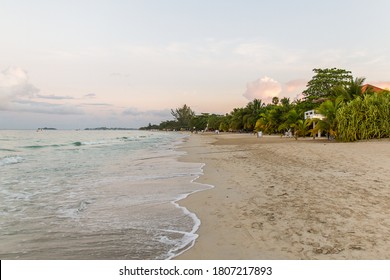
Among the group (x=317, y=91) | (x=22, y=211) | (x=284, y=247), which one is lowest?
(x=22, y=211)

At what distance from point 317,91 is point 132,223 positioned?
173 feet

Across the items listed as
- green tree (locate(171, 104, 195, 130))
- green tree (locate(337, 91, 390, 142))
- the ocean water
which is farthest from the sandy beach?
green tree (locate(171, 104, 195, 130))

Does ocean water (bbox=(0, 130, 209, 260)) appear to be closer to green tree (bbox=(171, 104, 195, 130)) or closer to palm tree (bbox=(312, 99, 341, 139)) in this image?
palm tree (bbox=(312, 99, 341, 139))

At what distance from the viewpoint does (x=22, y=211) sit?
6812 mm

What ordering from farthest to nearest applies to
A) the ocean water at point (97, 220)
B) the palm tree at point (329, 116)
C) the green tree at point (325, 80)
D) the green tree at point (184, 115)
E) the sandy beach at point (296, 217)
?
the green tree at point (184, 115) → the green tree at point (325, 80) → the palm tree at point (329, 116) → the ocean water at point (97, 220) → the sandy beach at point (296, 217)

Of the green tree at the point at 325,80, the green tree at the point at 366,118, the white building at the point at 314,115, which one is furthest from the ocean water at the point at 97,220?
the green tree at the point at 325,80

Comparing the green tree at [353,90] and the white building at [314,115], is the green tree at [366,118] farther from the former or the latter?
the white building at [314,115]

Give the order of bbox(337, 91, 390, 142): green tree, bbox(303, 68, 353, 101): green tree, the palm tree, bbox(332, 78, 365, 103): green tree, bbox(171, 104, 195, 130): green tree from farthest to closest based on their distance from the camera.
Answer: bbox(171, 104, 195, 130): green tree → bbox(303, 68, 353, 101): green tree → bbox(332, 78, 365, 103): green tree → the palm tree → bbox(337, 91, 390, 142): green tree

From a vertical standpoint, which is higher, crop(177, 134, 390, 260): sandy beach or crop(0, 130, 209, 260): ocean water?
crop(177, 134, 390, 260): sandy beach

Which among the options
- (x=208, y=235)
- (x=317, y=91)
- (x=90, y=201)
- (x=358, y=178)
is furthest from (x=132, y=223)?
(x=317, y=91)

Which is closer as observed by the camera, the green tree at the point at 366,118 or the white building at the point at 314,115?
the green tree at the point at 366,118

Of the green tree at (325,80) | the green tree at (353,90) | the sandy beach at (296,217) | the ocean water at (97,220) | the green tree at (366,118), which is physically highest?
the green tree at (325,80)

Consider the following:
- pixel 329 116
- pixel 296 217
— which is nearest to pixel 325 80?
pixel 329 116
